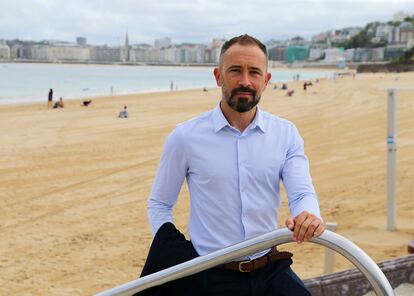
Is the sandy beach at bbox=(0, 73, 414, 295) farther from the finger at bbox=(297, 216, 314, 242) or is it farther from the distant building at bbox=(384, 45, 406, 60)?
the distant building at bbox=(384, 45, 406, 60)

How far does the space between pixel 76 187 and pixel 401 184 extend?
5.62 m

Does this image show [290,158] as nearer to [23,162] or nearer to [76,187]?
[76,187]

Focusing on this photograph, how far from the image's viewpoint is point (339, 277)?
11.4ft

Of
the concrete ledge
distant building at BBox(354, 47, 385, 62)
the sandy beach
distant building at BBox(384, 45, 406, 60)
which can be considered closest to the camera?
the concrete ledge

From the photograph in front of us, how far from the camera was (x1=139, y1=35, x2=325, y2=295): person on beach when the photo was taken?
1.98 meters

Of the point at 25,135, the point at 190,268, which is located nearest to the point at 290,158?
the point at 190,268

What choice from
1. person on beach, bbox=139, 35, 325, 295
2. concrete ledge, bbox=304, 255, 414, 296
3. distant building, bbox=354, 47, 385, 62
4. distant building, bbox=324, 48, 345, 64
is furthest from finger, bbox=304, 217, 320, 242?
distant building, bbox=324, 48, 345, 64

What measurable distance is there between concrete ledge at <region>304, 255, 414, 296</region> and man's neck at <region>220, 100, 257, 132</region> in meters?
1.60

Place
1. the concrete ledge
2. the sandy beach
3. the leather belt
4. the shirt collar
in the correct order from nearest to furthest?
the leather belt < the shirt collar < the concrete ledge < the sandy beach

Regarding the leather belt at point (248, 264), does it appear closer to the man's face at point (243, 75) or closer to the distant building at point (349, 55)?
the man's face at point (243, 75)

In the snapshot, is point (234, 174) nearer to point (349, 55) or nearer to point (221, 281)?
point (221, 281)

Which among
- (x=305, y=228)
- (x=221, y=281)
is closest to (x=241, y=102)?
(x=305, y=228)

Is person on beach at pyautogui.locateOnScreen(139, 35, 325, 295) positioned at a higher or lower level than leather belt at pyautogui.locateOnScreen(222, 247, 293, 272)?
higher

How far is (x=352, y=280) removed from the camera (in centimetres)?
349
